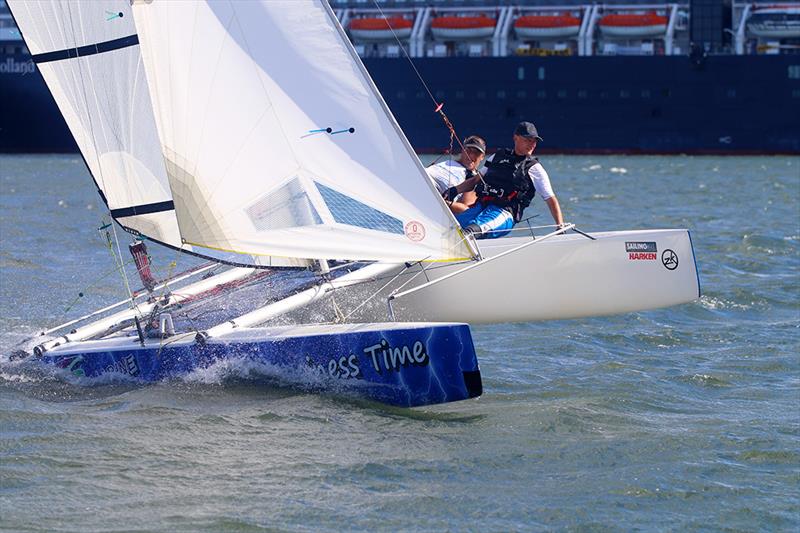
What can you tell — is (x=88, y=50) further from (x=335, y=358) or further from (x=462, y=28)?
(x=462, y=28)

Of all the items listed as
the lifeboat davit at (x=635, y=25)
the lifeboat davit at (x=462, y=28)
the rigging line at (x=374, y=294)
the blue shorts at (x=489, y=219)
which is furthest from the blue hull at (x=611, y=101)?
the rigging line at (x=374, y=294)

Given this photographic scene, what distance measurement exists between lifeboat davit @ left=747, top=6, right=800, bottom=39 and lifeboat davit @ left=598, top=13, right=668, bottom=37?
2.12 m

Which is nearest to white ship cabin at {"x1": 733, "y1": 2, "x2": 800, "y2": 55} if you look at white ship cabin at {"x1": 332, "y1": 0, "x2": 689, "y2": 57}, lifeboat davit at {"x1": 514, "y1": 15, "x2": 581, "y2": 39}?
white ship cabin at {"x1": 332, "y1": 0, "x2": 689, "y2": 57}

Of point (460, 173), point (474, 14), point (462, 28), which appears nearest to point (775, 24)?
point (462, 28)

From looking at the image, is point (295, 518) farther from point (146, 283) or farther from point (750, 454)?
point (146, 283)

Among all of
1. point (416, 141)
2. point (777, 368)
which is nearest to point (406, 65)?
point (416, 141)

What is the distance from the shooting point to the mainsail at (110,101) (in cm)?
602

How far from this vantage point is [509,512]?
14.5 ft

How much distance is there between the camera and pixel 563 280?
675cm

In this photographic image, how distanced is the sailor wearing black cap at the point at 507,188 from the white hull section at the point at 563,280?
0.60 ft

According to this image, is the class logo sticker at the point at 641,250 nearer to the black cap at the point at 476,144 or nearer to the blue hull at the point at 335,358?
the black cap at the point at 476,144

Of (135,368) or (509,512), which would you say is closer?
(509,512)

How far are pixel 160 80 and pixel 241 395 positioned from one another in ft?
4.66

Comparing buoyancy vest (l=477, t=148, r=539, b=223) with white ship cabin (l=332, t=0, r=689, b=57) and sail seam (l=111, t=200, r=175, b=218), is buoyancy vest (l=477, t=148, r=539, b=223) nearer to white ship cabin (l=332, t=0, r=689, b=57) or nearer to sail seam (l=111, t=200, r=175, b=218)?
sail seam (l=111, t=200, r=175, b=218)
